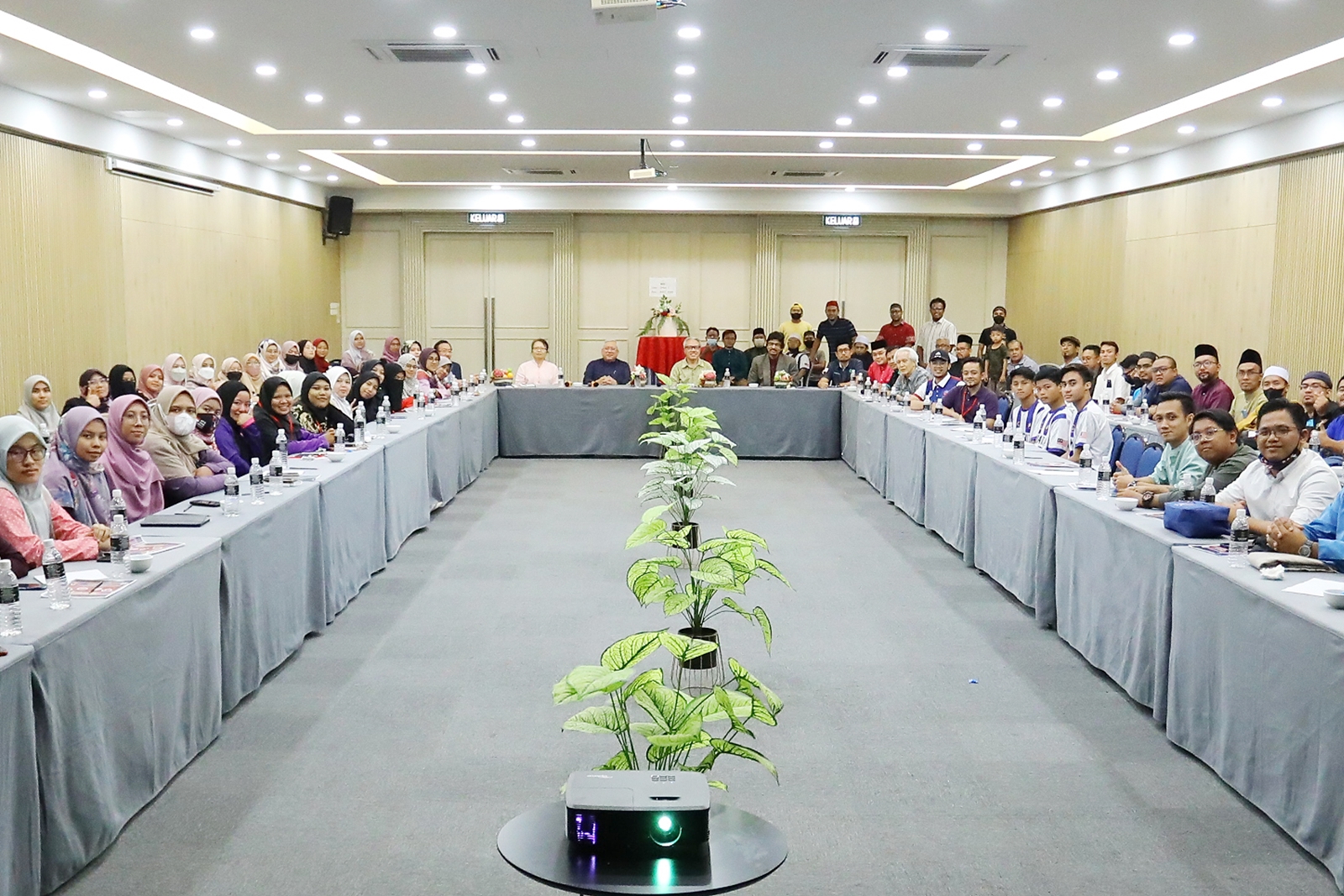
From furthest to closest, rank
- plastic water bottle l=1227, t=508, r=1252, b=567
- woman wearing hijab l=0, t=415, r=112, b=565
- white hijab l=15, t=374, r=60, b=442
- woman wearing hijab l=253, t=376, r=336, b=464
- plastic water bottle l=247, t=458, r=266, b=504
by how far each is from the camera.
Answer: white hijab l=15, t=374, r=60, b=442 → woman wearing hijab l=253, t=376, r=336, b=464 → plastic water bottle l=247, t=458, r=266, b=504 → plastic water bottle l=1227, t=508, r=1252, b=567 → woman wearing hijab l=0, t=415, r=112, b=565

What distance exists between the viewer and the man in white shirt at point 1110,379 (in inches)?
452

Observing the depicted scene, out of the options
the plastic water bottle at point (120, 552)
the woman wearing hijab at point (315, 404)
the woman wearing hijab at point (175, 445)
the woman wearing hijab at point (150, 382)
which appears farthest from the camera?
the woman wearing hijab at point (150, 382)

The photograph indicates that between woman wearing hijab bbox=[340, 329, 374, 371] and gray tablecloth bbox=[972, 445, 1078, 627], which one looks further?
woman wearing hijab bbox=[340, 329, 374, 371]

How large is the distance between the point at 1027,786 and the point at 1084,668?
1.43 metres

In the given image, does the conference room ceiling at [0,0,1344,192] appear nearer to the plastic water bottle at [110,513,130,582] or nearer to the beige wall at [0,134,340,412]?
the beige wall at [0,134,340,412]

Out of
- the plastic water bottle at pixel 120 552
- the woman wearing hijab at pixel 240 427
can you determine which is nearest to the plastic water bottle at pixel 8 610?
the plastic water bottle at pixel 120 552

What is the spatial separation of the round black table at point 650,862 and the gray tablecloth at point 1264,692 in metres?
1.86

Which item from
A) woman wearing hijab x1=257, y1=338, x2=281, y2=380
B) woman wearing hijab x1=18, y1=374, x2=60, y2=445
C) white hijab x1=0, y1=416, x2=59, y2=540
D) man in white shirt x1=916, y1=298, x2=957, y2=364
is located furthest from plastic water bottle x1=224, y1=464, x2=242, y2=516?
man in white shirt x1=916, y1=298, x2=957, y2=364

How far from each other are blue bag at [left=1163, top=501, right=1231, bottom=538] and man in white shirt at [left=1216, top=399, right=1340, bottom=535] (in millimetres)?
73

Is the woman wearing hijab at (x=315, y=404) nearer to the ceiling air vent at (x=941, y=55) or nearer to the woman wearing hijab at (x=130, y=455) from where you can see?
the woman wearing hijab at (x=130, y=455)

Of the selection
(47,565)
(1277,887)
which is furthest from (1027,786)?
(47,565)

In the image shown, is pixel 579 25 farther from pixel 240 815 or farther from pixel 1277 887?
pixel 1277 887

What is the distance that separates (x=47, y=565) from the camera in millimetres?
3252

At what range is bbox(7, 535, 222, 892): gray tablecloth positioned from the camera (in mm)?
2918
